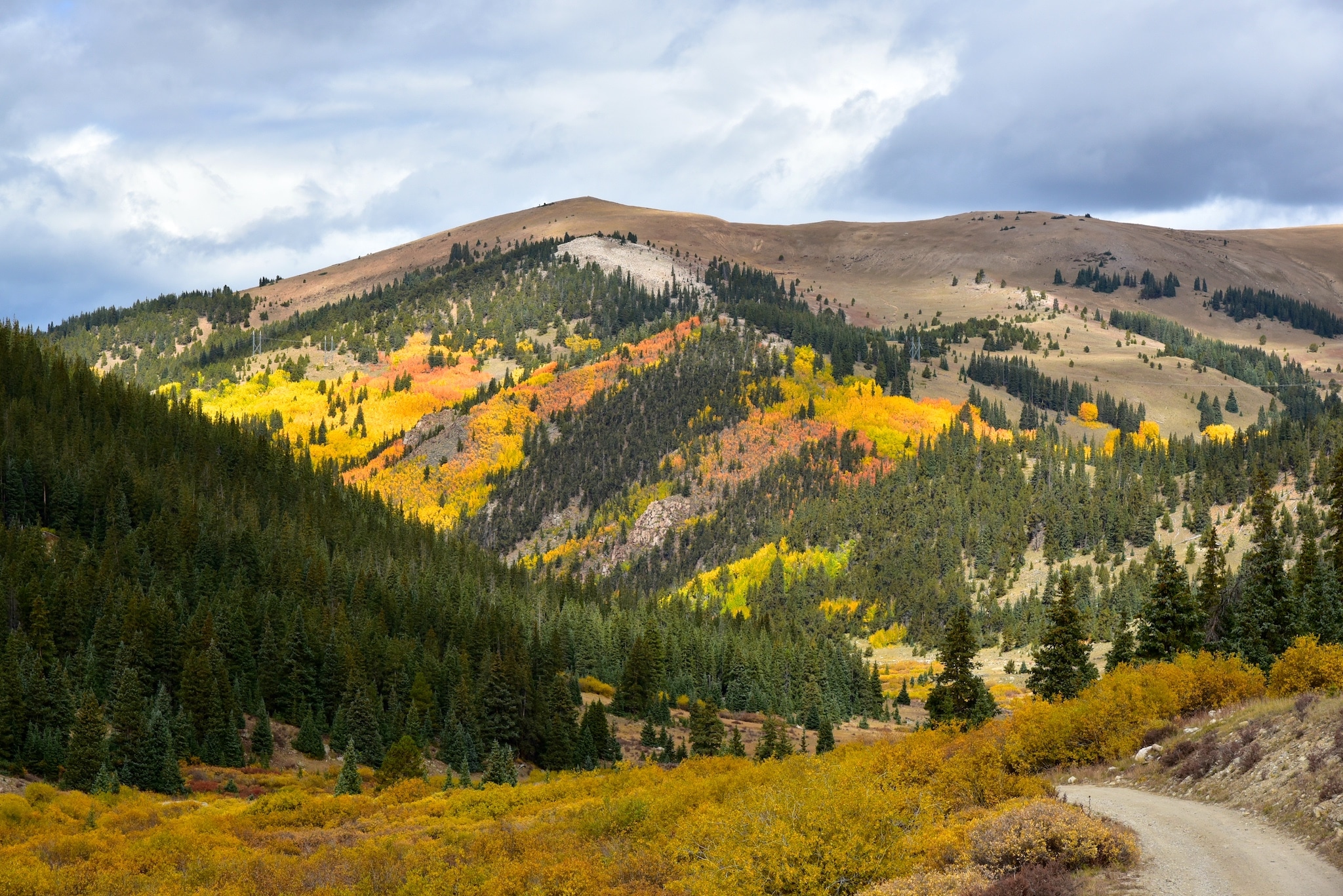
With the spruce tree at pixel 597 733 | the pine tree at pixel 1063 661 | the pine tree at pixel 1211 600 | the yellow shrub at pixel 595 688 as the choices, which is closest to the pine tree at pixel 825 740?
the spruce tree at pixel 597 733

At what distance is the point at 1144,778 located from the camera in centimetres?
4541

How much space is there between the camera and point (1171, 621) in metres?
81.5

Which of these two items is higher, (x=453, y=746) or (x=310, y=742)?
(x=310, y=742)

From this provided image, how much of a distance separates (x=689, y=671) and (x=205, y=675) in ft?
238

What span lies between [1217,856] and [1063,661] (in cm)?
4908

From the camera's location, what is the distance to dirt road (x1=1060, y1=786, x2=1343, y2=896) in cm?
2798

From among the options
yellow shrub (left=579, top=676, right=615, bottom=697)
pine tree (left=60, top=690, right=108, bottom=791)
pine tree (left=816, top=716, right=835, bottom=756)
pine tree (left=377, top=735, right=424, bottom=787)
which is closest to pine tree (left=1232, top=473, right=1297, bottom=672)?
pine tree (left=816, top=716, right=835, bottom=756)

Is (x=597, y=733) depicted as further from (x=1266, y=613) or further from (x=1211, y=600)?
(x=1266, y=613)

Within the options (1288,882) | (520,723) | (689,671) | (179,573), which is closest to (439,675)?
(520,723)

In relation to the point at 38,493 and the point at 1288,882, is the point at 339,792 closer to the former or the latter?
the point at 1288,882

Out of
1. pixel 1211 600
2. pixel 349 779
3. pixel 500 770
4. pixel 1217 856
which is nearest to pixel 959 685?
pixel 1211 600

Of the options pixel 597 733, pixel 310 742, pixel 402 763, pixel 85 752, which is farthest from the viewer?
pixel 597 733

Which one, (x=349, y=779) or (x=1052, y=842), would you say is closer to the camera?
(x=1052, y=842)

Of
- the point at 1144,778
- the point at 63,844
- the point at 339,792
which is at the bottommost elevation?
the point at 339,792
